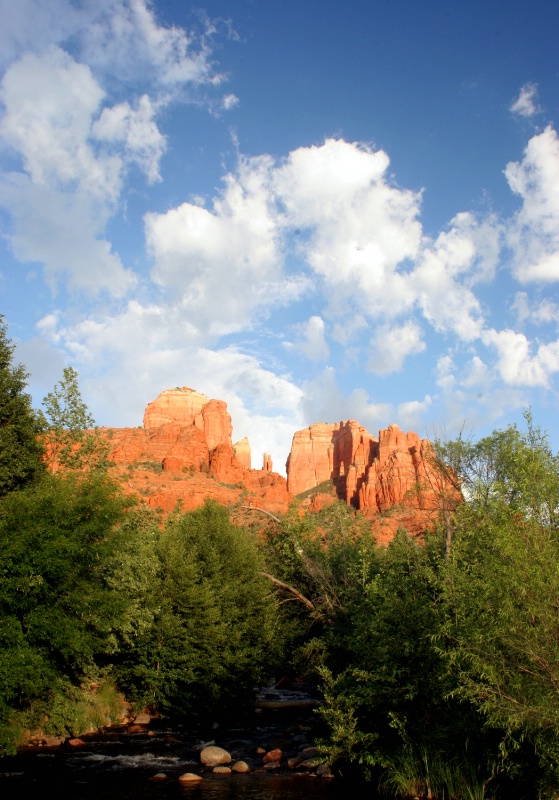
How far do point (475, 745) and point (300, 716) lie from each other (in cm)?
1667

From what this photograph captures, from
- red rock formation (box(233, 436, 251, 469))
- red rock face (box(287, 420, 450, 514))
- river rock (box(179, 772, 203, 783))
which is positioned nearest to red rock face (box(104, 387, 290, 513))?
red rock formation (box(233, 436, 251, 469))

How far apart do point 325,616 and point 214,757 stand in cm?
741

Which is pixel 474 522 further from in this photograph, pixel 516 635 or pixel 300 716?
pixel 300 716

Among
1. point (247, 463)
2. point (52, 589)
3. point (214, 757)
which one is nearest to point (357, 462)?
point (247, 463)

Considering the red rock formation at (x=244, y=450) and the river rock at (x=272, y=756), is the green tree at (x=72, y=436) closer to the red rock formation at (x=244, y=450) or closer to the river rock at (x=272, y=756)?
the river rock at (x=272, y=756)

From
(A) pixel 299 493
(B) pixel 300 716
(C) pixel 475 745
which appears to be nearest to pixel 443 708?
(C) pixel 475 745

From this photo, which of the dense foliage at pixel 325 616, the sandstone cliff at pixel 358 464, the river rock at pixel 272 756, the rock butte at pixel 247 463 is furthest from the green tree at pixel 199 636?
the sandstone cliff at pixel 358 464

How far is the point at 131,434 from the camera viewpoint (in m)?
117

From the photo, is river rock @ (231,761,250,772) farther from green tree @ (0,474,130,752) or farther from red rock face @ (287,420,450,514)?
red rock face @ (287,420,450,514)

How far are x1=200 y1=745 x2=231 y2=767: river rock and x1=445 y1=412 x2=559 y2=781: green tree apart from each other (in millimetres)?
11898

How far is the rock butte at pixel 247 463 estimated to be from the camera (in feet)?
295

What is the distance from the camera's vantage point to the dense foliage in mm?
11930

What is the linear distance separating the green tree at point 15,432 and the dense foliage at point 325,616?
0.08 metres

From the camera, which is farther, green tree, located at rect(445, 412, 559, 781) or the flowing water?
the flowing water
